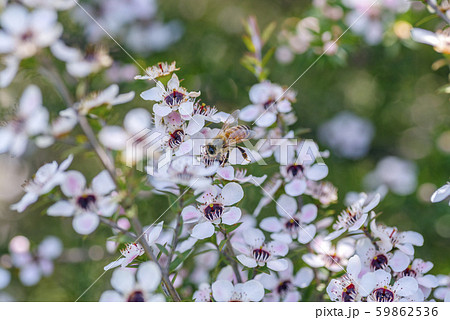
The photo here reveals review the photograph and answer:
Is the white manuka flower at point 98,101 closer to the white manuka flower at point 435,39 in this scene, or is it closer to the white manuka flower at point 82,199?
the white manuka flower at point 82,199

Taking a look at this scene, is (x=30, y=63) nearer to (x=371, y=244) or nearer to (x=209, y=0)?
(x=371, y=244)

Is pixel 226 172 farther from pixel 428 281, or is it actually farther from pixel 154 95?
pixel 428 281

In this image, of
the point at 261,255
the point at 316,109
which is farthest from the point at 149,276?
the point at 316,109

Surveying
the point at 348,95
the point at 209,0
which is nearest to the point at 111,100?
the point at 348,95

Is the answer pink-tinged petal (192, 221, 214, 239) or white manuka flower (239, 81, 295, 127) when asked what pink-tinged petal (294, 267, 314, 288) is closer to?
pink-tinged petal (192, 221, 214, 239)

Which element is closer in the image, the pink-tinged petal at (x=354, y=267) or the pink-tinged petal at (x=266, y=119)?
the pink-tinged petal at (x=354, y=267)

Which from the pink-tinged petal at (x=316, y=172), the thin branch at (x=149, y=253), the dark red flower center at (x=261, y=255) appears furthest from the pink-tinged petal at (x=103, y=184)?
the pink-tinged petal at (x=316, y=172)
